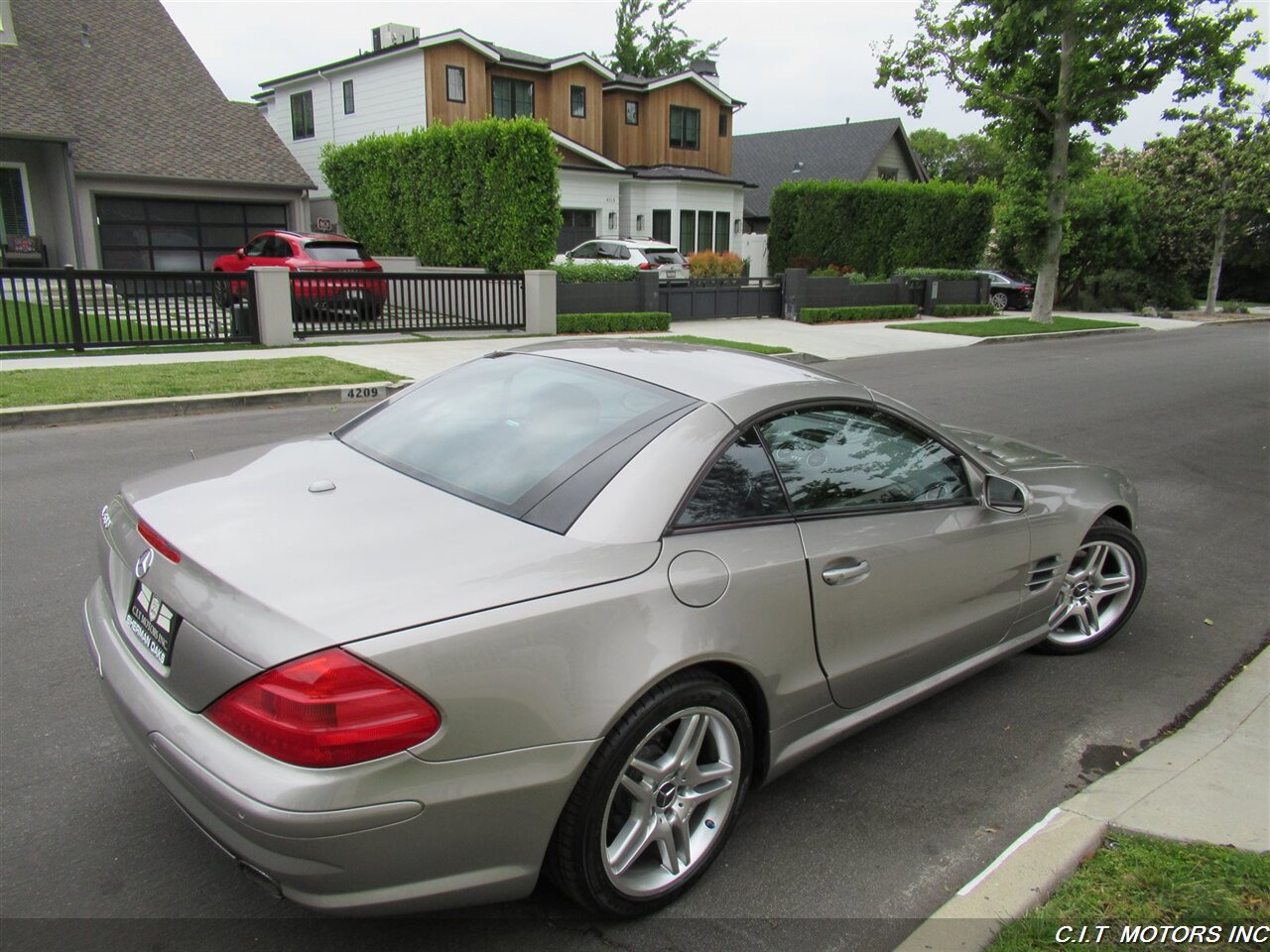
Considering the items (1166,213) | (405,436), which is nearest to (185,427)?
(405,436)

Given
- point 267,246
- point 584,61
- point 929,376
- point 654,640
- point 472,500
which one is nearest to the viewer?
point 654,640

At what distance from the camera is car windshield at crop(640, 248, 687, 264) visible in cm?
→ 2691

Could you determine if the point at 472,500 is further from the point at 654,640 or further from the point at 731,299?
the point at 731,299

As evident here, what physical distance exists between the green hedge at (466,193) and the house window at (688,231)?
47.2 ft

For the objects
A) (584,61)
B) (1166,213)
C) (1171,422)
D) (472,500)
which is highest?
(584,61)

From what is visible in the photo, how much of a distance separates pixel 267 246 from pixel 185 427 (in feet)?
40.0

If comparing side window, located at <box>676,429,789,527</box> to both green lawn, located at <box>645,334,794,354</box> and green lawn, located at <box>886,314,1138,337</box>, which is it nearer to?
green lawn, located at <box>645,334,794,354</box>

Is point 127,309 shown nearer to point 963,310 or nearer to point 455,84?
point 455,84

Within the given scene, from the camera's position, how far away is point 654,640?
98.0 inches

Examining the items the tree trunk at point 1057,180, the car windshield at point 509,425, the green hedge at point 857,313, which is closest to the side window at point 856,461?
the car windshield at point 509,425

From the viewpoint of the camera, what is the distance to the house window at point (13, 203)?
70.1 feet

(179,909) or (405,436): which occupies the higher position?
(405,436)

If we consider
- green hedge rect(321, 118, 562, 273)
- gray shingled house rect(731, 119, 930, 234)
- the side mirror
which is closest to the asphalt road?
the side mirror

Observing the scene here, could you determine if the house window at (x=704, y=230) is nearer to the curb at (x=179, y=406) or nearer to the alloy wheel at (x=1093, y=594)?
the curb at (x=179, y=406)
